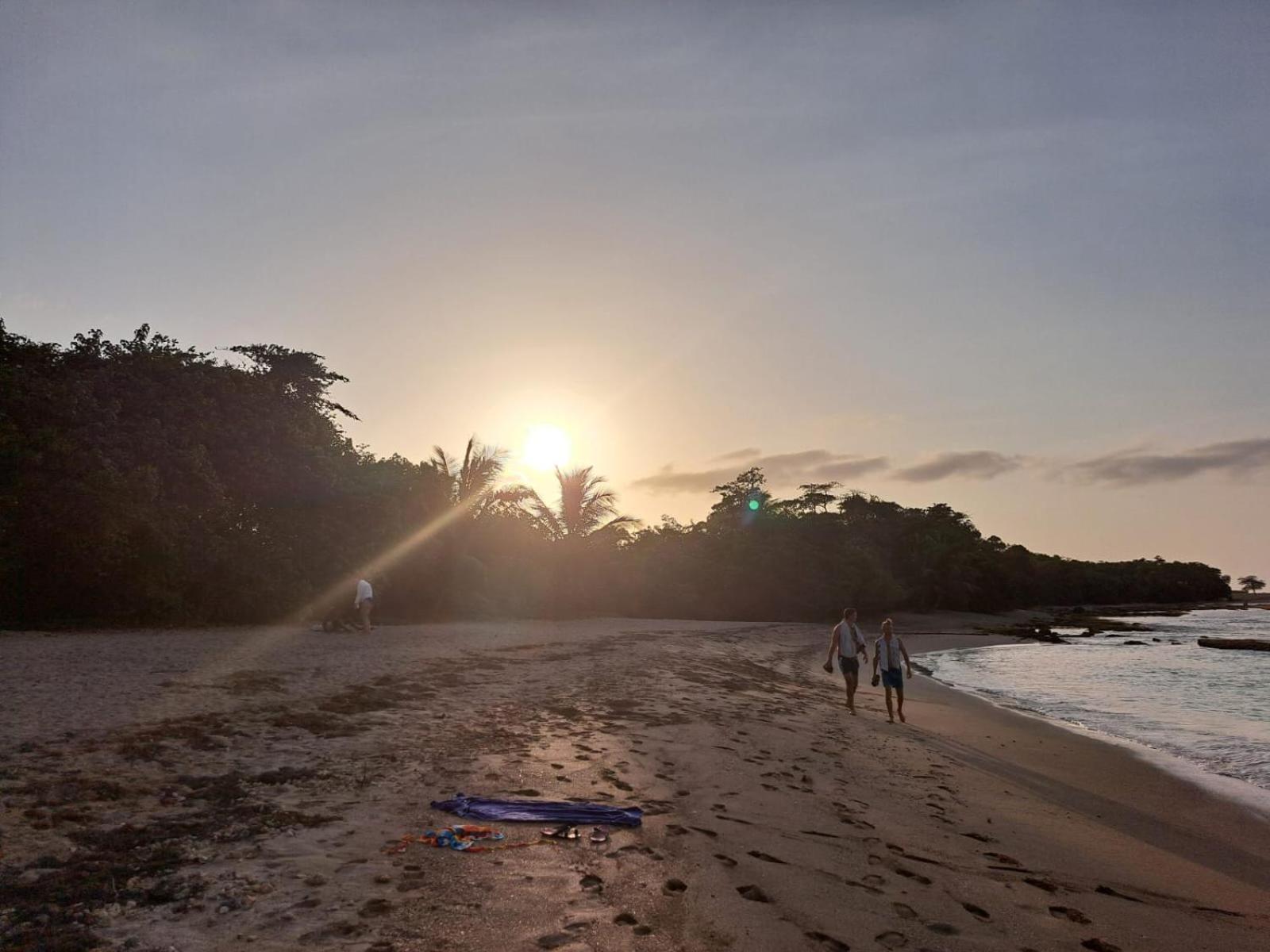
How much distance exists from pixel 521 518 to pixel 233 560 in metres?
16.7

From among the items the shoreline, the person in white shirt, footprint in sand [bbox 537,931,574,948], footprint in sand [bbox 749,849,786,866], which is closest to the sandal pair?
footprint in sand [bbox 749,849,786,866]

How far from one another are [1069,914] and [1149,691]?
1855 cm

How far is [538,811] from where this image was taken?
5.33m

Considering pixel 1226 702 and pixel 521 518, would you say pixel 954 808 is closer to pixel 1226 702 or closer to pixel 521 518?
pixel 1226 702

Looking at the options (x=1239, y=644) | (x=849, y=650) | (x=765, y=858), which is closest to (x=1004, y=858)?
(x=765, y=858)

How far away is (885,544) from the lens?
219 feet

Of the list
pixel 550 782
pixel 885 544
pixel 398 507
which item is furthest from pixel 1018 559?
pixel 550 782

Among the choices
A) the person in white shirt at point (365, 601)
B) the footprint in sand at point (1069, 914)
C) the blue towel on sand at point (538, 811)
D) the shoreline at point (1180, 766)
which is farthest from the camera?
the person in white shirt at point (365, 601)

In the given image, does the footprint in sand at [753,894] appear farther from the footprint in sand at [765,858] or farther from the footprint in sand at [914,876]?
the footprint in sand at [914,876]

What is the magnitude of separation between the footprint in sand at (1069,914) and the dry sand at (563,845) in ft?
0.11

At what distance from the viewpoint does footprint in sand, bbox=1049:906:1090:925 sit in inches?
177

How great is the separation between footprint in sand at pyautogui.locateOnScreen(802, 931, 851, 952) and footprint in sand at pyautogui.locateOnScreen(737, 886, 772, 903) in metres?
0.40

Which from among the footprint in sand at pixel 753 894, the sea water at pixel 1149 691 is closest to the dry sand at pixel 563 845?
the footprint in sand at pixel 753 894

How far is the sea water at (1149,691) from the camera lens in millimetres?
12242
